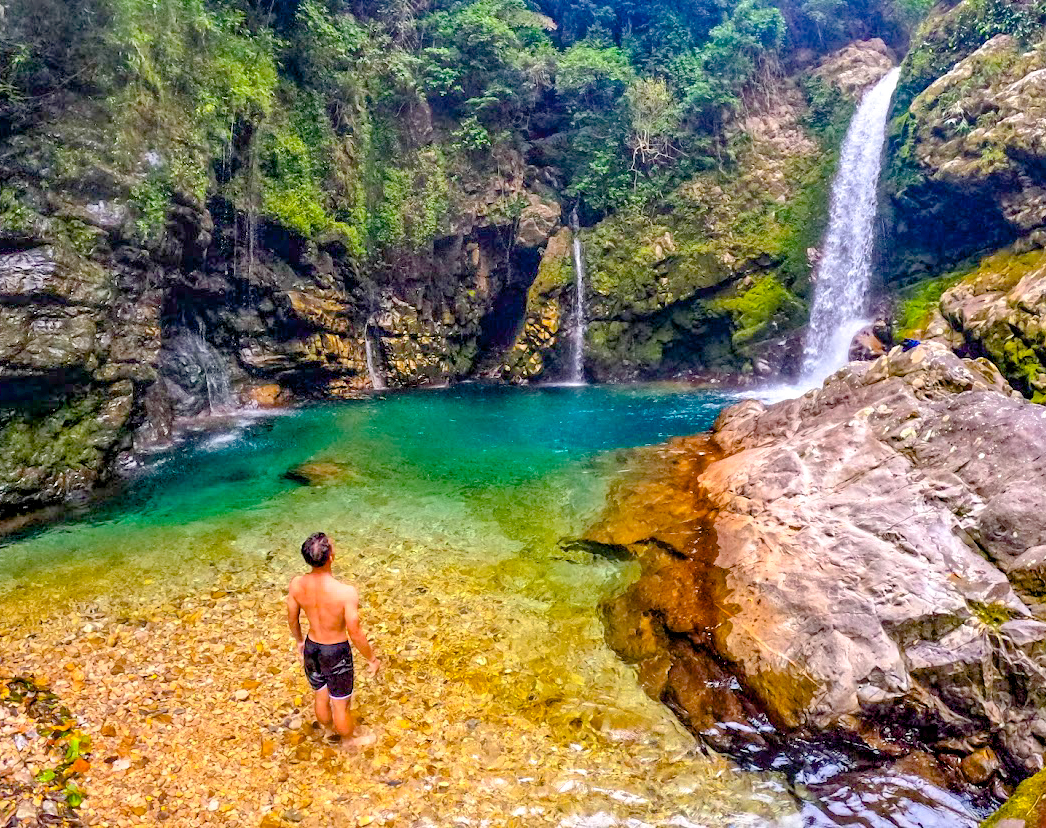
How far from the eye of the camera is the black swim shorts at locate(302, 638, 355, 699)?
4.91 m

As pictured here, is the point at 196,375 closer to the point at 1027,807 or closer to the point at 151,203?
the point at 151,203

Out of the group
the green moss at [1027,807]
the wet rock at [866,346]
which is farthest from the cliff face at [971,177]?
the green moss at [1027,807]

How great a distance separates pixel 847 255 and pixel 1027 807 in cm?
2213

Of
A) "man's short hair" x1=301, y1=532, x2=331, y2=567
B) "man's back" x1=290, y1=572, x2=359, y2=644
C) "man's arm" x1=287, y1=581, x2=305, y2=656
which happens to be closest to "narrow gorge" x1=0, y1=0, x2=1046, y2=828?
"man's arm" x1=287, y1=581, x2=305, y2=656

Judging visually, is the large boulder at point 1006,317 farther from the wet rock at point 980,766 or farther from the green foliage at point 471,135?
the green foliage at point 471,135

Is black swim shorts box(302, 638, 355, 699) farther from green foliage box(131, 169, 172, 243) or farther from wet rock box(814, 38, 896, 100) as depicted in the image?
wet rock box(814, 38, 896, 100)

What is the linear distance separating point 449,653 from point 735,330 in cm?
1951

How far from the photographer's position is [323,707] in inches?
203

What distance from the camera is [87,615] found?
22.6 ft

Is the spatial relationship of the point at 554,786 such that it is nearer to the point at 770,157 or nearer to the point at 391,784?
the point at 391,784

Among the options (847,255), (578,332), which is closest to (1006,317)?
(847,255)

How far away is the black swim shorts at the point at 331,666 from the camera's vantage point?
4.91m

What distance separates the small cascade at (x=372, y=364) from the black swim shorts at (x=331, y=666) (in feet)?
60.1

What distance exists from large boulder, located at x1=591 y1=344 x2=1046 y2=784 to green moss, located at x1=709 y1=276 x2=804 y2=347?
41.1 ft
